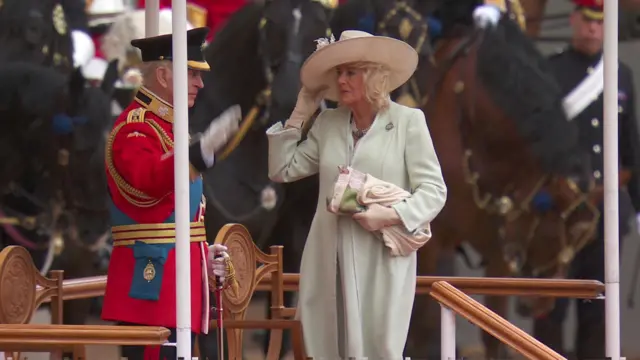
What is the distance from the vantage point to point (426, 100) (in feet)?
32.6

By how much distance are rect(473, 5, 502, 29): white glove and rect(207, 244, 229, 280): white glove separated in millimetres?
4381

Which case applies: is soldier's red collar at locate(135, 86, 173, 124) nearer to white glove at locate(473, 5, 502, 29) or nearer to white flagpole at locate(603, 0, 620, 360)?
white flagpole at locate(603, 0, 620, 360)

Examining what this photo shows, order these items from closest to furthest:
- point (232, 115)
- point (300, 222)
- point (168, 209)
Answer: point (232, 115) → point (168, 209) → point (300, 222)

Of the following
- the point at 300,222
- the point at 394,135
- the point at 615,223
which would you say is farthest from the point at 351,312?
the point at 300,222

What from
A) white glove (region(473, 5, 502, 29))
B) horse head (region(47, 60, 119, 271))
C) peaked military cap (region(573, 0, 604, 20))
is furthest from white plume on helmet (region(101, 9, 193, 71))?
peaked military cap (region(573, 0, 604, 20))

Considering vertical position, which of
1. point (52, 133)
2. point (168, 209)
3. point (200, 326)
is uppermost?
point (52, 133)

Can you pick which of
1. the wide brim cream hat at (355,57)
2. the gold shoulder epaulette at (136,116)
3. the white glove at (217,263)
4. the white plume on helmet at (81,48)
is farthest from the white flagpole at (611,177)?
the white plume on helmet at (81,48)

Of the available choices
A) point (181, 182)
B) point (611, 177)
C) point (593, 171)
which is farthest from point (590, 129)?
point (181, 182)

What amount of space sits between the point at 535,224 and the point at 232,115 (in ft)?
16.2

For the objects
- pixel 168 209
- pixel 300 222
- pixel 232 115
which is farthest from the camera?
pixel 300 222

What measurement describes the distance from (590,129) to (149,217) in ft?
14.5

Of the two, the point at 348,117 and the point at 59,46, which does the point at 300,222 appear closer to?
the point at 59,46

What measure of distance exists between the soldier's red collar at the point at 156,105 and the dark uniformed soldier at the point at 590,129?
393 centimetres

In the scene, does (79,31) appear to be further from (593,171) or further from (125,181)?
(125,181)
